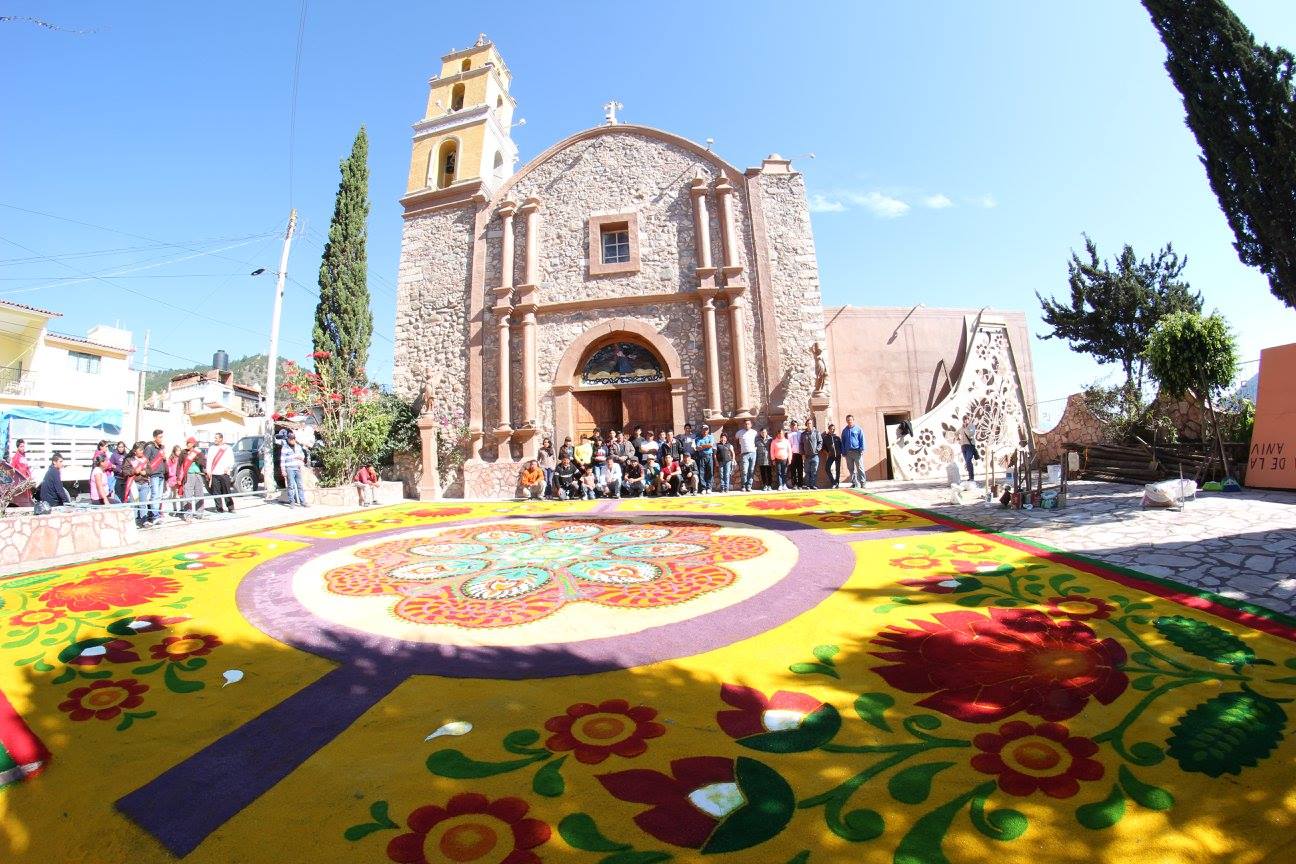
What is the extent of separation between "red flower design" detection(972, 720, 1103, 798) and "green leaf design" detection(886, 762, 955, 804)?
151mm

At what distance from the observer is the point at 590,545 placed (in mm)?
5914

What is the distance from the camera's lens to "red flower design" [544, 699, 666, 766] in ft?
6.70

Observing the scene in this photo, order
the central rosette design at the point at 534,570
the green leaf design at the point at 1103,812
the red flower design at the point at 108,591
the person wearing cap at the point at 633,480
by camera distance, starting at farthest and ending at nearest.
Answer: the person wearing cap at the point at 633,480 < the red flower design at the point at 108,591 < the central rosette design at the point at 534,570 < the green leaf design at the point at 1103,812

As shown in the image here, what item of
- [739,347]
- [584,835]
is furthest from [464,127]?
[584,835]

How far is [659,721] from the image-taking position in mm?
2234

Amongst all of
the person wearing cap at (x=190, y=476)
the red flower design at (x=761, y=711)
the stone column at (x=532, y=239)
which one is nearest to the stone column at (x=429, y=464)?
the stone column at (x=532, y=239)

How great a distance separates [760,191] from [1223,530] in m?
11.2

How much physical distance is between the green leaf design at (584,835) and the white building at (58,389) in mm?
20723

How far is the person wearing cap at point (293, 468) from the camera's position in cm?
1043

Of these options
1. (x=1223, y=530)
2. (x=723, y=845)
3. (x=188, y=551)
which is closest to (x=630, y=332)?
(x=188, y=551)

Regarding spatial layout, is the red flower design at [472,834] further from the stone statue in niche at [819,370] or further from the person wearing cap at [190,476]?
the stone statue in niche at [819,370]

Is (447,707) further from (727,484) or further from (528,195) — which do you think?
(528,195)

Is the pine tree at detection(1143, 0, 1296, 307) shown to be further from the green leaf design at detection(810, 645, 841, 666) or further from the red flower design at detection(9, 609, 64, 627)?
the red flower design at detection(9, 609, 64, 627)

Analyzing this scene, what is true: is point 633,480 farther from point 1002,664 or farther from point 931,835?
point 931,835
